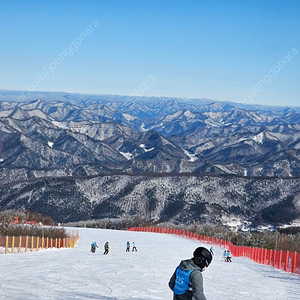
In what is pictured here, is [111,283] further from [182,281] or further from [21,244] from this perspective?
[21,244]

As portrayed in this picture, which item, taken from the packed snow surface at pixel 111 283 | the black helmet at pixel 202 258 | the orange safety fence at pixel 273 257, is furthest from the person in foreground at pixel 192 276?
the orange safety fence at pixel 273 257

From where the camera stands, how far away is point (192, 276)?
941cm

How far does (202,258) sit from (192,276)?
1.15 ft

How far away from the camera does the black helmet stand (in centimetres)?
948

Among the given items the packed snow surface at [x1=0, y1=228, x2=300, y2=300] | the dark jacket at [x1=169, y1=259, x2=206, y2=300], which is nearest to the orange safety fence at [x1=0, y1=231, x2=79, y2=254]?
the packed snow surface at [x1=0, y1=228, x2=300, y2=300]

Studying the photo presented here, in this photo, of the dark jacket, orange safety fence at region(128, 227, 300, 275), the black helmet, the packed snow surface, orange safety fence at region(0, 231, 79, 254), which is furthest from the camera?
orange safety fence at region(0, 231, 79, 254)

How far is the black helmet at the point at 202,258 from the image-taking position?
31.1 ft

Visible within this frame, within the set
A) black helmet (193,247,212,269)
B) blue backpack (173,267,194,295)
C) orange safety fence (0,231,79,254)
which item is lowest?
orange safety fence (0,231,79,254)

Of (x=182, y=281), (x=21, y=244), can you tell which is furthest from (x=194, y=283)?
(x=21, y=244)

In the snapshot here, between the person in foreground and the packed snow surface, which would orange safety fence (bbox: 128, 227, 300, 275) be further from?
the person in foreground

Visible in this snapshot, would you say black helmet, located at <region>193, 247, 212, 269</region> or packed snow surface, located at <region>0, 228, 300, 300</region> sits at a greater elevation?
black helmet, located at <region>193, 247, 212, 269</region>

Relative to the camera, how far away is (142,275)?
22938 millimetres

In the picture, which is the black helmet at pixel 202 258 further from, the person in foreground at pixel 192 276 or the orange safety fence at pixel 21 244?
the orange safety fence at pixel 21 244

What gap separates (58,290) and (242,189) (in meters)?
157
